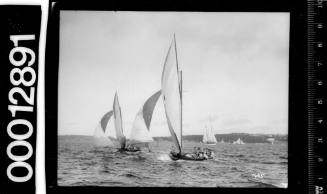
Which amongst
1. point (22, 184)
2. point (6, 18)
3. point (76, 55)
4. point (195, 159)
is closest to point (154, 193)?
point (195, 159)

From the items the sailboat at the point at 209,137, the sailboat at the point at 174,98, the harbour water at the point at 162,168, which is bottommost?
the harbour water at the point at 162,168

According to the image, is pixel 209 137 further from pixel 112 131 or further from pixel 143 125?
pixel 112 131

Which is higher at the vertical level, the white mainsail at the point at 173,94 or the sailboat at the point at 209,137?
the white mainsail at the point at 173,94

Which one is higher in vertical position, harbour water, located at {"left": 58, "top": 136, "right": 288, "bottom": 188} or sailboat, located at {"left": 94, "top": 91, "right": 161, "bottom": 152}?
sailboat, located at {"left": 94, "top": 91, "right": 161, "bottom": 152}

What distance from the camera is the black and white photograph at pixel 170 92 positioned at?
5.56ft

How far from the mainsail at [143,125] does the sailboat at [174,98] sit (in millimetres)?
60

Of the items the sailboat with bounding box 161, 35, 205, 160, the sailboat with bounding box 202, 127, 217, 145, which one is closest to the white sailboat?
the sailboat with bounding box 161, 35, 205, 160

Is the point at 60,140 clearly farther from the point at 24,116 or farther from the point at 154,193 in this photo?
the point at 154,193

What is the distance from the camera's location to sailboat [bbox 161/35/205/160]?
169 centimetres

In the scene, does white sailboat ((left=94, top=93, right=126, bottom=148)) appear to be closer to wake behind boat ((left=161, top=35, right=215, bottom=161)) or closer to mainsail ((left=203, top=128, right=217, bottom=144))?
wake behind boat ((left=161, top=35, right=215, bottom=161))
